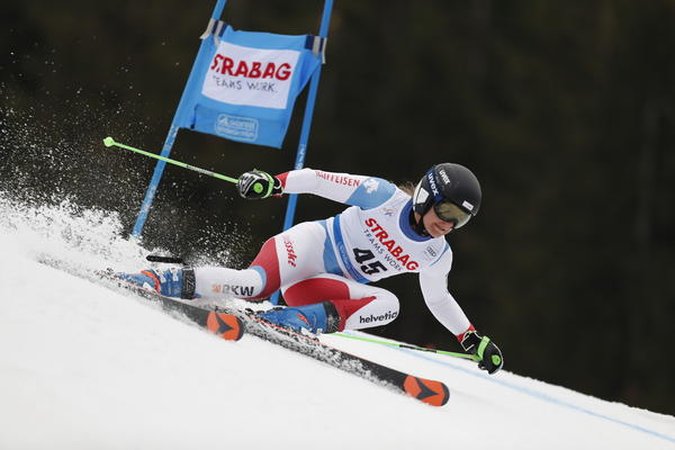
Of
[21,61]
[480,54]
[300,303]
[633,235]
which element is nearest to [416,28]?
[480,54]

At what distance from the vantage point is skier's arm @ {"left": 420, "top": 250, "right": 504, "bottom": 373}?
4.59m

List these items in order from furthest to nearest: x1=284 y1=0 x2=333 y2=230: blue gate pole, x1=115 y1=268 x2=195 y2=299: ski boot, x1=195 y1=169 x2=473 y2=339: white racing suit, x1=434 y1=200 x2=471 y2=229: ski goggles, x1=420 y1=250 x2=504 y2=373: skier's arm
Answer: x1=284 y1=0 x2=333 y2=230: blue gate pole → x1=420 y1=250 x2=504 y2=373: skier's arm → x1=195 y1=169 x2=473 y2=339: white racing suit → x1=434 y1=200 x2=471 y2=229: ski goggles → x1=115 y1=268 x2=195 y2=299: ski boot

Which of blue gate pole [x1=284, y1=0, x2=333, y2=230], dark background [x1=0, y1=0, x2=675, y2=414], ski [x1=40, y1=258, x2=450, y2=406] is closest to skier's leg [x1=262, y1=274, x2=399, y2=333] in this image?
ski [x1=40, y1=258, x2=450, y2=406]

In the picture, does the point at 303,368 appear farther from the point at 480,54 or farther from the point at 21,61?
the point at 480,54

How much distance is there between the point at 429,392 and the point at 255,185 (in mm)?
1098

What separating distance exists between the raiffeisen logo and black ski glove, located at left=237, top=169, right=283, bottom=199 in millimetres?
1792

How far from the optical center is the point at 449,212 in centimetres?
421

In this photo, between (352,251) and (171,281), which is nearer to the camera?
(171,281)

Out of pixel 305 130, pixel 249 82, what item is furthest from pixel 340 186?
pixel 249 82

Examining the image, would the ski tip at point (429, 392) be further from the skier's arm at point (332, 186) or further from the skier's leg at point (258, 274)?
the skier's arm at point (332, 186)

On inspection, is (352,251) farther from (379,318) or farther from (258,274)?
(258,274)

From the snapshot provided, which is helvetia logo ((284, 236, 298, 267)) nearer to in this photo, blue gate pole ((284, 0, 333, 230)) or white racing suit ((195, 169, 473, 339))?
white racing suit ((195, 169, 473, 339))

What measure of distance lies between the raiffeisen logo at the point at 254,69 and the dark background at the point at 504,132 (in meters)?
7.27

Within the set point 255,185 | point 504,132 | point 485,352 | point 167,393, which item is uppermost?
point 255,185
